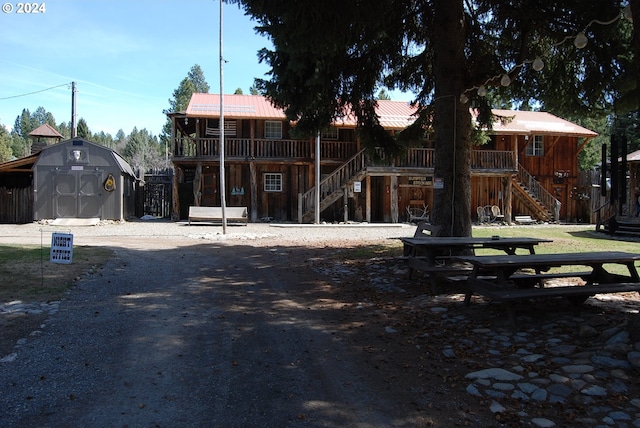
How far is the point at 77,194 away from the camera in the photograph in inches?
929

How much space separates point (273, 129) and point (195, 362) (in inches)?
906

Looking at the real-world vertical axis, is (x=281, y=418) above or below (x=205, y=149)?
below

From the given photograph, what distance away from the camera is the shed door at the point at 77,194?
23.5 meters

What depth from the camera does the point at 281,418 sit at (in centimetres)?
336

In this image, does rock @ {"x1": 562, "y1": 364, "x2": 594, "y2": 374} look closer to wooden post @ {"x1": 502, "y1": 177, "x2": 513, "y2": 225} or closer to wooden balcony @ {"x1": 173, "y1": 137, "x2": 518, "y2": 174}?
wooden balcony @ {"x1": 173, "y1": 137, "x2": 518, "y2": 174}

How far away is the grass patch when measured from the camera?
7145mm

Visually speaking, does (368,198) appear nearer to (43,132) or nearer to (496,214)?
(496,214)

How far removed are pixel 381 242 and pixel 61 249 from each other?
9.38 metres

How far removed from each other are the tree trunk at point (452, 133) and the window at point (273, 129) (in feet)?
57.0

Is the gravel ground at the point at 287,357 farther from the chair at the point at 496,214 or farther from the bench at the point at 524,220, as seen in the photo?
the bench at the point at 524,220

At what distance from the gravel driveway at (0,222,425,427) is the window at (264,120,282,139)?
1857cm

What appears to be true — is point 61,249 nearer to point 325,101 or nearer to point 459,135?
point 325,101

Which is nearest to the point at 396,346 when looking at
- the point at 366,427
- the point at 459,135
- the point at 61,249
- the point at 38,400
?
the point at 366,427

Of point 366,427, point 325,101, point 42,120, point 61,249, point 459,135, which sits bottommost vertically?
point 366,427
